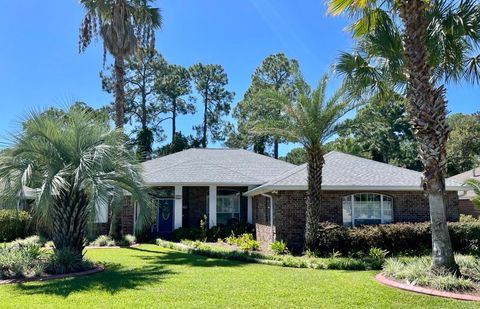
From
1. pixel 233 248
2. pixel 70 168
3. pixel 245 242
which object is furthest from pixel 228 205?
pixel 70 168

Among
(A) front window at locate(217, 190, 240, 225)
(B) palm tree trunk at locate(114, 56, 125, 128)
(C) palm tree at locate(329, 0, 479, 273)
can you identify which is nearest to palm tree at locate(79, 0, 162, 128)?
(B) palm tree trunk at locate(114, 56, 125, 128)

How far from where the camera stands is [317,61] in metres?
16.3

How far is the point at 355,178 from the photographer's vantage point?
17203 millimetres

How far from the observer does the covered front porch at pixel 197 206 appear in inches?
909

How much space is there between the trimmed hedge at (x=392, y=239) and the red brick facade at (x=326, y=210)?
1.49 meters

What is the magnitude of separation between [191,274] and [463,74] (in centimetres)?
940

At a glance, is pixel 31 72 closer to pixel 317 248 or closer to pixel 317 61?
pixel 317 61

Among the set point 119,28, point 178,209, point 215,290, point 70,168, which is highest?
point 119,28

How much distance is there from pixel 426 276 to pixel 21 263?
34.1 ft

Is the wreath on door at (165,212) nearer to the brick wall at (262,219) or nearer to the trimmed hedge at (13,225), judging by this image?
the brick wall at (262,219)

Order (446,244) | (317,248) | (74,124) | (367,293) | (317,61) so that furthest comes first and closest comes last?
(317,61) → (317,248) → (74,124) → (446,244) → (367,293)

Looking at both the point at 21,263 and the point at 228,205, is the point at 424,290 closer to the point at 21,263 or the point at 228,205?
the point at 21,263

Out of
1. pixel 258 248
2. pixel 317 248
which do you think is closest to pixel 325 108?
pixel 317 248

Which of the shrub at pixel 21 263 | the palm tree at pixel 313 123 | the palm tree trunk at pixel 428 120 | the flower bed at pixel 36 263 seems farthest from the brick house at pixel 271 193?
the palm tree trunk at pixel 428 120
